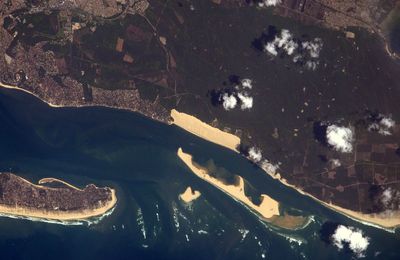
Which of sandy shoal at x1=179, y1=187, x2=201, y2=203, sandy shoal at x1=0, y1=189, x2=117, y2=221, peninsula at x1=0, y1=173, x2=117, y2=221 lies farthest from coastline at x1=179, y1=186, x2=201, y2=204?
peninsula at x1=0, y1=173, x2=117, y2=221

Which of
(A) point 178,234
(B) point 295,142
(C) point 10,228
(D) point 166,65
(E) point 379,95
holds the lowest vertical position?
(C) point 10,228

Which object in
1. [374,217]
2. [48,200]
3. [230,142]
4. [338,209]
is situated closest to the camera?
[374,217]

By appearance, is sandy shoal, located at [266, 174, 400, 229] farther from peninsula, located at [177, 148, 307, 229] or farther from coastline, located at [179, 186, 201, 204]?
coastline, located at [179, 186, 201, 204]

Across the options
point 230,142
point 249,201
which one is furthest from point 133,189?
point 249,201

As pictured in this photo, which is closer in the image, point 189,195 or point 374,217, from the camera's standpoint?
point 374,217

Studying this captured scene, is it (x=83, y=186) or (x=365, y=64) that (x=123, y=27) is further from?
(x=365, y=64)

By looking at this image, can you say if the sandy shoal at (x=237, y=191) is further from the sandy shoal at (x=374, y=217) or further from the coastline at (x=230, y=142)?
the sandy shoal at (x=374, y=217)

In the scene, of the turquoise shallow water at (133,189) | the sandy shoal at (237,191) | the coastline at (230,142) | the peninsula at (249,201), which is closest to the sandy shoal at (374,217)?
the coastline at (230,142)

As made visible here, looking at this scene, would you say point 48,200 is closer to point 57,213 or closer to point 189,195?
point 57,213

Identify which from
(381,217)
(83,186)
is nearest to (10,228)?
(83,186)
